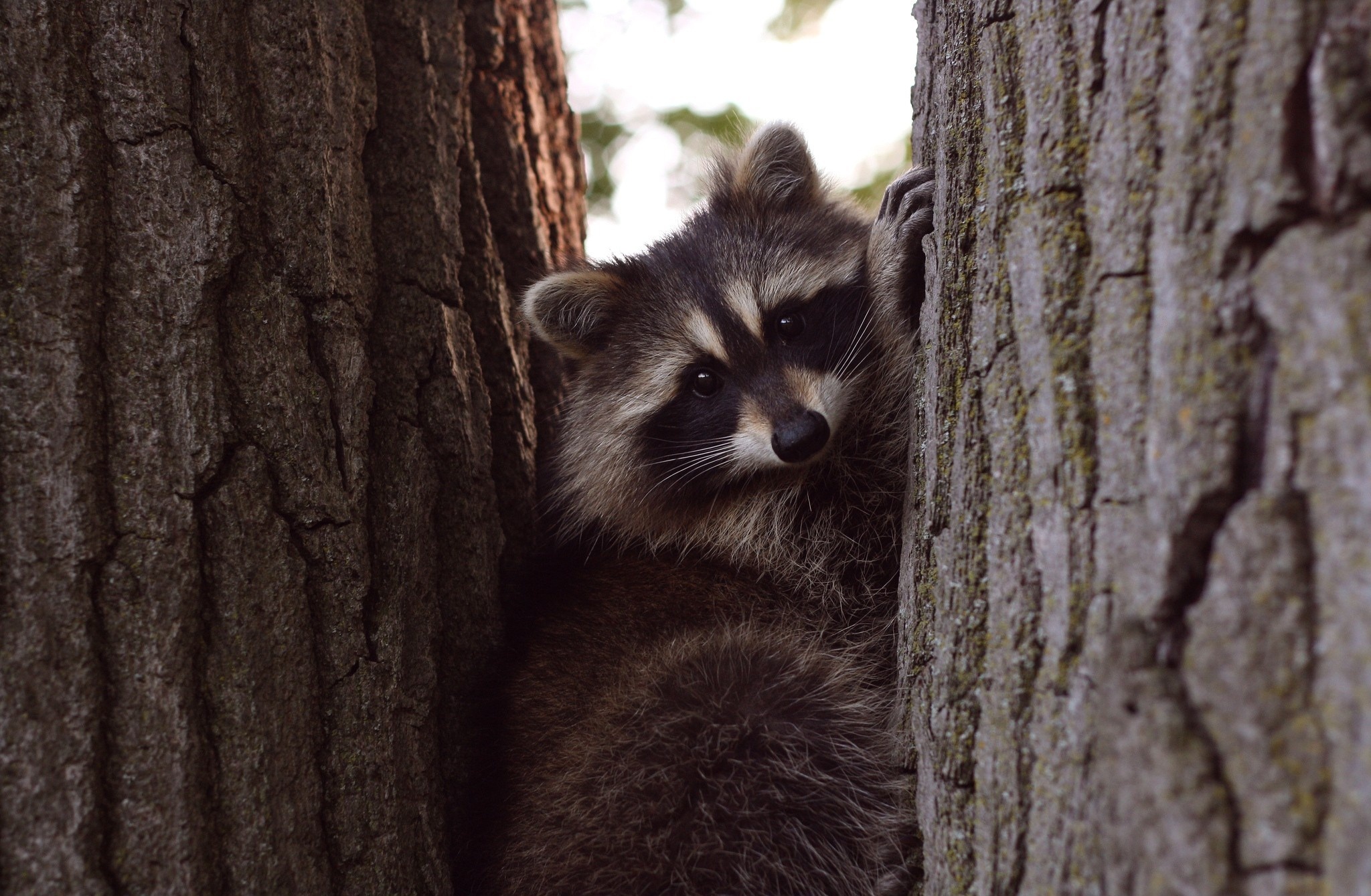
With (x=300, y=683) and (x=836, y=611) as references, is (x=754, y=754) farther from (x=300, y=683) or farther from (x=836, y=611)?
(x=300, y=683)

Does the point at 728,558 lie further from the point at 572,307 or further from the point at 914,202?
the point at 914,202

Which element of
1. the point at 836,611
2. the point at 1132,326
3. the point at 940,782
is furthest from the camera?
the point at 836,611

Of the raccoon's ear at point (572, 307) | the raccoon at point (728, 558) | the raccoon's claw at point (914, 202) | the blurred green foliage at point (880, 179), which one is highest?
the blurred green foliage at point (880, 179)

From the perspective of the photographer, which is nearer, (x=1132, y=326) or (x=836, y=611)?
(x=1132, y=326)

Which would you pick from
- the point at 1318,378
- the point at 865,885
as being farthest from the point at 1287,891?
the point at 865,885

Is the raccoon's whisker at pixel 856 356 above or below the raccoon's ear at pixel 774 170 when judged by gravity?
below

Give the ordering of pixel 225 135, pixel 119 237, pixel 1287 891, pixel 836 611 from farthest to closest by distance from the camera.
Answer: pixel 836 611 < pixel 225 135 < pixel 119 237 < pixel 1287 891

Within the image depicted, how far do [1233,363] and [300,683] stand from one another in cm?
160

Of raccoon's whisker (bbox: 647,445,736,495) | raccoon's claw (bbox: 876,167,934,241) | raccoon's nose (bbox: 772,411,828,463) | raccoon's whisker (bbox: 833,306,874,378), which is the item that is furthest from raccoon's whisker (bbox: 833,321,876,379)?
raccoon's claw (bbox: 876,167,934,241)

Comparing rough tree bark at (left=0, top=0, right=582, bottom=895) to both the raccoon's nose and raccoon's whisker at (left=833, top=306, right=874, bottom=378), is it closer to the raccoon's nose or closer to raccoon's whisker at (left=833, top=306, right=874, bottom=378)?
the raccoon's nose

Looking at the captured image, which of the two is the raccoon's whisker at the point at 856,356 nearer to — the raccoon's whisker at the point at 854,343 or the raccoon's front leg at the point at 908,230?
the raccoon's whisker at the point at 854,343

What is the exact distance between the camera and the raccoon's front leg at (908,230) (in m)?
2.20

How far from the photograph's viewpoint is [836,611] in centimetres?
276

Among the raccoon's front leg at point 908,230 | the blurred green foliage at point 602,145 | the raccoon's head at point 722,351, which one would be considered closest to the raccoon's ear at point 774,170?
the raccoon's head at point 722,351
